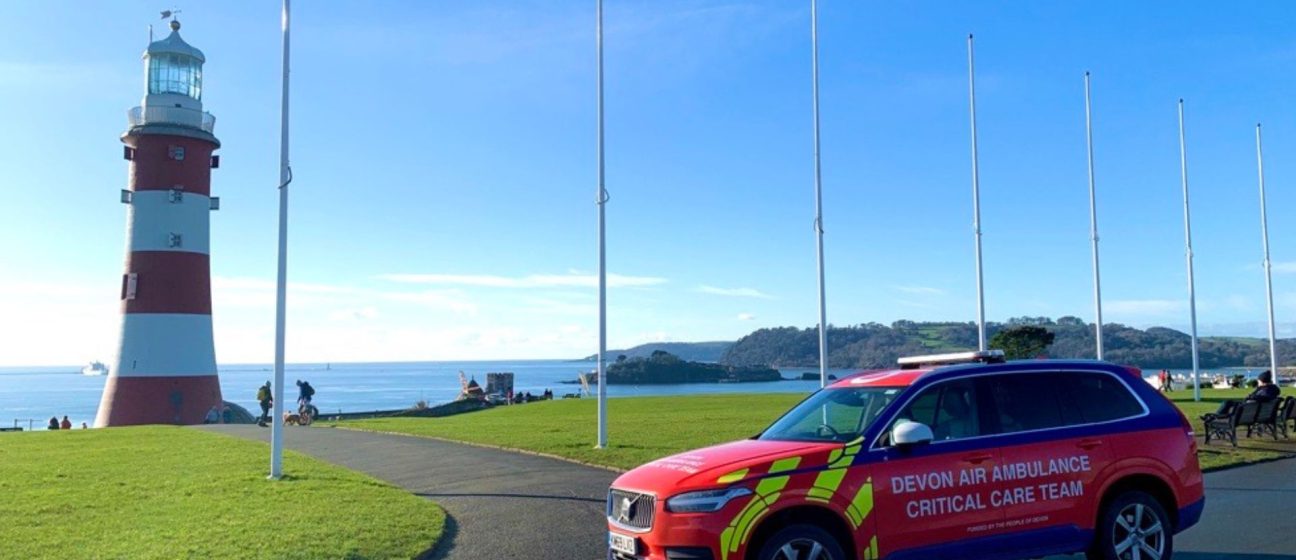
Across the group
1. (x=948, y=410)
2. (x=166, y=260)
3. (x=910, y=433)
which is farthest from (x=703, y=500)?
(x=166, y=260)

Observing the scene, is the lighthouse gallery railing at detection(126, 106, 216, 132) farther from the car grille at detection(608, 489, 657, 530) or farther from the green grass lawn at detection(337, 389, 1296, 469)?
the car grille at detection(608, 489, 657, 530)

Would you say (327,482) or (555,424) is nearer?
(327,482)

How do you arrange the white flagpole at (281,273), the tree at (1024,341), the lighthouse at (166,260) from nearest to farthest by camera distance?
the white flagpole at (281,273), the lighthouse at (166,260), the tree at (1024,341)

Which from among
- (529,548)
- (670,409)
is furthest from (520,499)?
(670,409)

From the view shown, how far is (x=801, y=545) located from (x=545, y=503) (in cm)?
554

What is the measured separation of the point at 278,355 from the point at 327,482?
6.24ft

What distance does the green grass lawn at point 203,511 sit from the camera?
8.80 m

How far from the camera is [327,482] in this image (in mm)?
13320

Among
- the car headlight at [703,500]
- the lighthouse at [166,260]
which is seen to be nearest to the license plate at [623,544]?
the car headlight at [703,500]

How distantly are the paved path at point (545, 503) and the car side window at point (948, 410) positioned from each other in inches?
79.7

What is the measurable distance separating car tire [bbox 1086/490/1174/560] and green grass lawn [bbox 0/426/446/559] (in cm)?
557

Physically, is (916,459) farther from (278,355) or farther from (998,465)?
(278,355)

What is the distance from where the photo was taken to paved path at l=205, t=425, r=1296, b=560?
8.91m

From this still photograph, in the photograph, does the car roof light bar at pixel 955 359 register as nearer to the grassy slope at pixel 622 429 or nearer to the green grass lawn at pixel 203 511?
the green grass lawn at pixel 203 511
